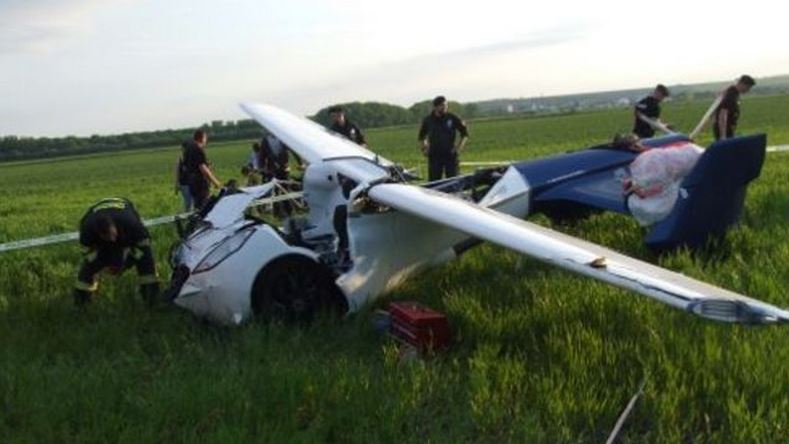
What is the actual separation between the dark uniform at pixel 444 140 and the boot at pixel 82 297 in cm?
713

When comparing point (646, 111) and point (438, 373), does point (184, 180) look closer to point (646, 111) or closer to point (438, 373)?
point (646, 111)

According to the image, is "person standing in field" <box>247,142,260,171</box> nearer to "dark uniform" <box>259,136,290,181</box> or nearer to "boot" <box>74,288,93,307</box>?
"dark uniform" <box>259,136,290,181</box>

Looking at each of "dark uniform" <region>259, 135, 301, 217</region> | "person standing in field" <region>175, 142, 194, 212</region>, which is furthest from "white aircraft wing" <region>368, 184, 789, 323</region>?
"person standing in field" <region>175, 142, 194, 212</region>

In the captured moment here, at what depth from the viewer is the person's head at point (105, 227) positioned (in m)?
6.32

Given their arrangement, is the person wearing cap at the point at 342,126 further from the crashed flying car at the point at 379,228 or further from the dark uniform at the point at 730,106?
the dark uniform at the point at 730,106

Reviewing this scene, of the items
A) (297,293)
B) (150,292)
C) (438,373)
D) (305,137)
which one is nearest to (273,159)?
(305,137)

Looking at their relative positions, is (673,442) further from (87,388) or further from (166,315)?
(166,315)

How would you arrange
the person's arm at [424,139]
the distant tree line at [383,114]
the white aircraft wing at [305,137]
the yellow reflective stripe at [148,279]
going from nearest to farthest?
the yellow reflective stripe at [148,279] → the white aircraft wing at [305,137] → the person's arm at [424,139] → the distant tree line at [383,114]

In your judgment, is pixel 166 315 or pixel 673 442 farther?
pixel 166 315

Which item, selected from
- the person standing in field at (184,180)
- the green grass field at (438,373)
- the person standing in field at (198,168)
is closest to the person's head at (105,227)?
the green grass field at (438,373)

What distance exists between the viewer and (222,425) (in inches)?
148

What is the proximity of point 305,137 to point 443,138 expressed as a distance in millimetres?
4711

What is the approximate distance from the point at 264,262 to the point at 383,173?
1.70 m

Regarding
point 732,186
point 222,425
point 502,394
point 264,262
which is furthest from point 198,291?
point 732,186
